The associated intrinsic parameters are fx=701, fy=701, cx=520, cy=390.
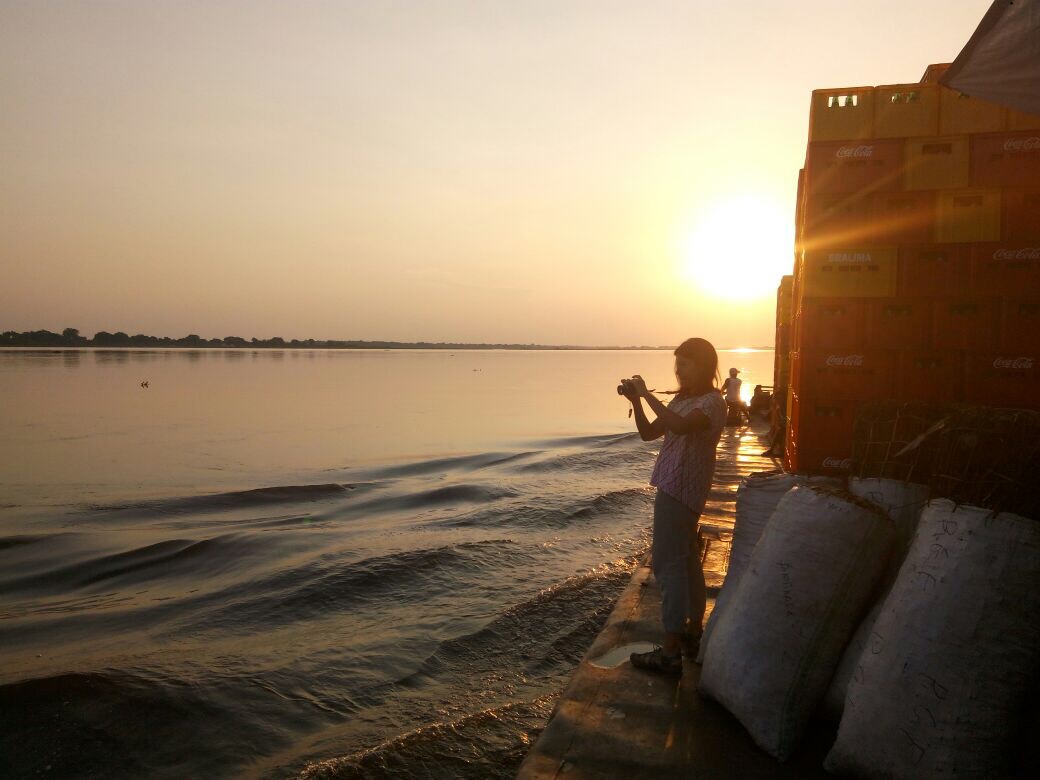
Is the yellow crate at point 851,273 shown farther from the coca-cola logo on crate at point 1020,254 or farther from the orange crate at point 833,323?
the coca-cola logo on crate at point 1020,254

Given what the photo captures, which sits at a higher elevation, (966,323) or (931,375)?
(966,323)

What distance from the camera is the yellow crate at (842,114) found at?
6566mm

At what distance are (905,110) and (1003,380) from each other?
257cm

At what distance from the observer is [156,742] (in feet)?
15.2

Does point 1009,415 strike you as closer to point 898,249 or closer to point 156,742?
point 898,249

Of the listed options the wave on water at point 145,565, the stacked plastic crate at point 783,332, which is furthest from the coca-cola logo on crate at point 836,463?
the wave on water at point 145,565

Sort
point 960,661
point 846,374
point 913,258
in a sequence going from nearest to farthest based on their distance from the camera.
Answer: point 960,661 < point 913,258 < point 846,374

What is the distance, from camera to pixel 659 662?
3.62 m

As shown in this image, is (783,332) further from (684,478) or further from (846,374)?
(684,478)

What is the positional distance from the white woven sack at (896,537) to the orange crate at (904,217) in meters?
3.99

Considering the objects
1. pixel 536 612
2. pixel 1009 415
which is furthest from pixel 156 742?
pixel 1009 415

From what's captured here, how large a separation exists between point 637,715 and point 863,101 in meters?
6.05

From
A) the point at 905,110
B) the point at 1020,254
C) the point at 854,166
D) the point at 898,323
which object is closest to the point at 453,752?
the point at 898,323

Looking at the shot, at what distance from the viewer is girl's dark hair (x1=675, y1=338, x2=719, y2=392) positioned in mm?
3787
